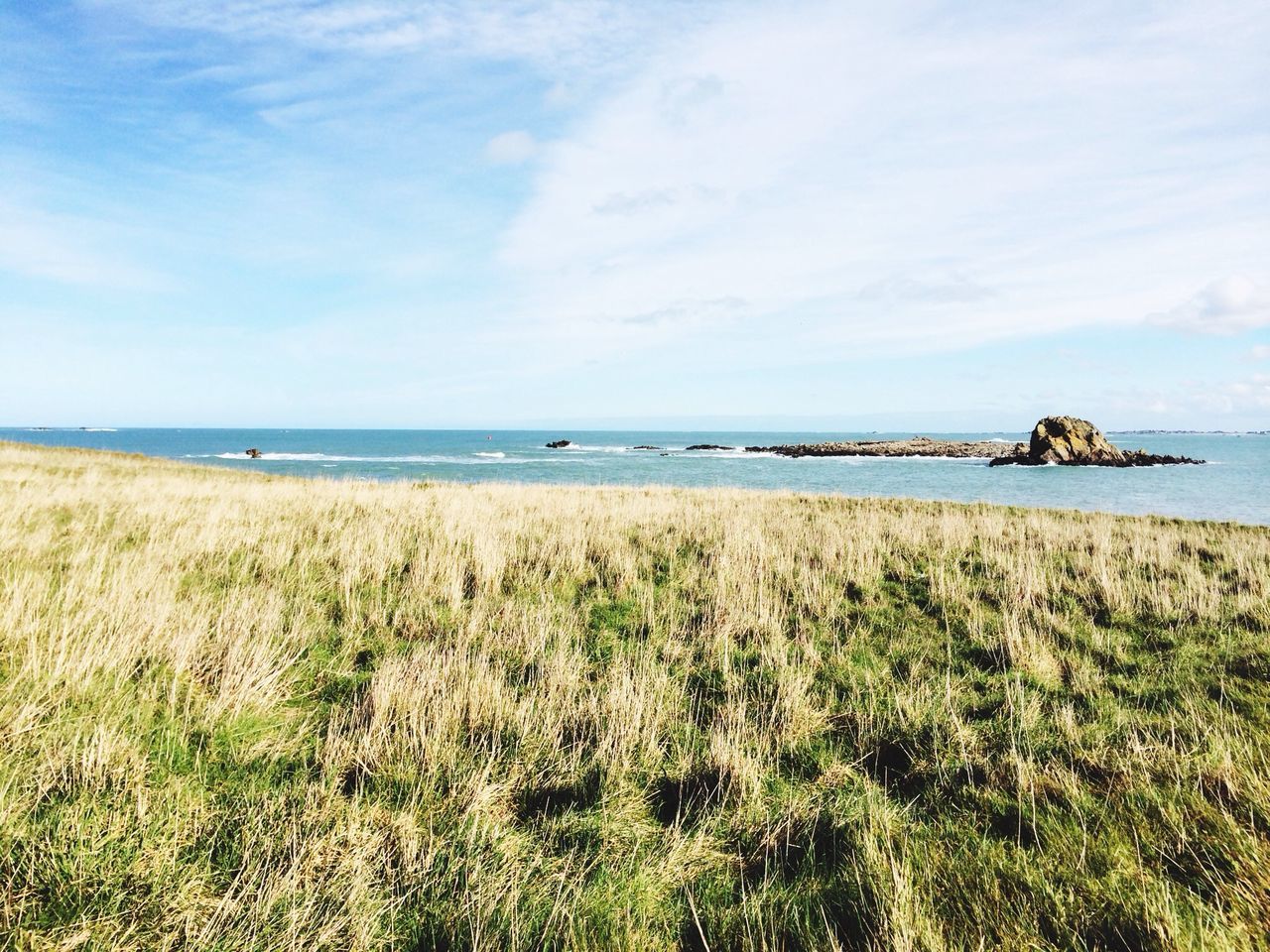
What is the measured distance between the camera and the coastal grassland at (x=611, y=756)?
9.70 ft

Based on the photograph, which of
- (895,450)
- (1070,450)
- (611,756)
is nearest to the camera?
(611,756)

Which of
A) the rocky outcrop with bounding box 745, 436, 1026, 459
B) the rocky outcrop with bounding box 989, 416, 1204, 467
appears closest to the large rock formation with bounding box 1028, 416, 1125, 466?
the rocky outcrop with bounding box 989, 416, 1204, 467

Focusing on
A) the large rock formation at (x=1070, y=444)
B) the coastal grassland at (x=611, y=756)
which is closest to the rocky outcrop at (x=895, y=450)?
the large rock formation at (x=1070, y=444)

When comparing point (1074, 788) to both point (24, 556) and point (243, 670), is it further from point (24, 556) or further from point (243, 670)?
point (24, 556)

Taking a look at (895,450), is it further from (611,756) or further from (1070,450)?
(611,756)

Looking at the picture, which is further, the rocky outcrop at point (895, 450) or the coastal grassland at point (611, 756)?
the rocky outcrop at point (895, 450)

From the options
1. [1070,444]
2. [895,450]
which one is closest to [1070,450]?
[1070,444]

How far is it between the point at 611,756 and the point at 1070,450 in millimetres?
78056

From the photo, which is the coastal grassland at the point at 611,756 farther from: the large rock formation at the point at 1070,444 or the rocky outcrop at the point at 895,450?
the rocky outcrop at the point at 895,450

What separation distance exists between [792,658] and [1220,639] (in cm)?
551

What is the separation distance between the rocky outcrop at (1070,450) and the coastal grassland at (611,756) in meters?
66.4

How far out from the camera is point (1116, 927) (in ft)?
9.39

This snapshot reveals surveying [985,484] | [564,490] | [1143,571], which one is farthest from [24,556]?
[985,484]

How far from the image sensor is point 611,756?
4.54 metres
